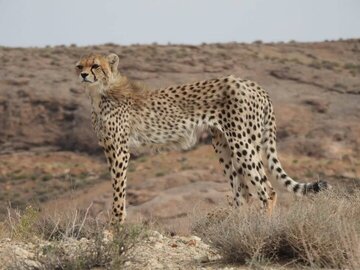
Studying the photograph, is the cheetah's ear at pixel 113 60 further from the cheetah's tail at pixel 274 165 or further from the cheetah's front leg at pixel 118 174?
the cheetah's tail at pixel 274 165

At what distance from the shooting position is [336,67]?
136ft

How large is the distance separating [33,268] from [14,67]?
35243 mm

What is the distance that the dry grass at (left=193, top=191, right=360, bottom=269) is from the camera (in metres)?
4.77

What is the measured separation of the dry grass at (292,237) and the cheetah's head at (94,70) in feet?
10.3

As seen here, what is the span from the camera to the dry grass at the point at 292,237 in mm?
4766

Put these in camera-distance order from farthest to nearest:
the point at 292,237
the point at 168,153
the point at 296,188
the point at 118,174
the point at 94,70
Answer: the point at 168,153, the point at 94,70, the point at 118,174, the point at 296,188, the point at 292,237

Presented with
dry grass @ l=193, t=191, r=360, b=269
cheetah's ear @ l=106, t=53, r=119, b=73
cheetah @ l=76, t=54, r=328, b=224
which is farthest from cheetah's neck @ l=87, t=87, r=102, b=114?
dry grass @ l=193, t=191, r=360, b=269

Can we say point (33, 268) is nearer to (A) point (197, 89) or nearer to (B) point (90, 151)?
(A) point (197, 89)

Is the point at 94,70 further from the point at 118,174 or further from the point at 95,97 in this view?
the point at 118,174

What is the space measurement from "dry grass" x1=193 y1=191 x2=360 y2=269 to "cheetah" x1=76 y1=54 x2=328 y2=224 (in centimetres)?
226

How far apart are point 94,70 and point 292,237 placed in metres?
3.87

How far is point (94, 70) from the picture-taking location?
8.09 m

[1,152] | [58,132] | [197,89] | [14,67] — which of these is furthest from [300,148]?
[197,89]

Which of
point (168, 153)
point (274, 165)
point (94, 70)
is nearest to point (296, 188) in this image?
point (274, 165)
